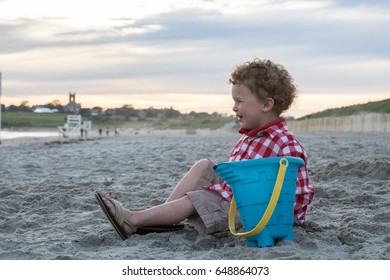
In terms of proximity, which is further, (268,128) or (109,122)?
(109,122)

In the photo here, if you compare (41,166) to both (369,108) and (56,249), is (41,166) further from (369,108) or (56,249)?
(369,108)

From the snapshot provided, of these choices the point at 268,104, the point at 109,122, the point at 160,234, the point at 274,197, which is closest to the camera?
the point at 274,197

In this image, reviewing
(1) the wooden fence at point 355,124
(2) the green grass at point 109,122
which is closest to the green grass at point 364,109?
(1) the wooden fence at point 355,124

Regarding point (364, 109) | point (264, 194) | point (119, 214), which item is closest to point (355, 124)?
point (364, 109)

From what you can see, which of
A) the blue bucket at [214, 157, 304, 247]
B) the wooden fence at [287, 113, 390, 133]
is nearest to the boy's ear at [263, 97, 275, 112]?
the blue bucket at [214, 157, 304, 247]

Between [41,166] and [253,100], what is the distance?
622cm

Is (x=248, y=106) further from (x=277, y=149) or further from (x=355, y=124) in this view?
(x=355, y=124)

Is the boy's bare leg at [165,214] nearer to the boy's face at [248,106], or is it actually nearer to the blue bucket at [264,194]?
the blue bucket at [264,194]

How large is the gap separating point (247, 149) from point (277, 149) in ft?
0.70

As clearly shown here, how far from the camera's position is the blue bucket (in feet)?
10.6

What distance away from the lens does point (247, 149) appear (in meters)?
3.79

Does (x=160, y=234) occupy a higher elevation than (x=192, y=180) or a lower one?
lower

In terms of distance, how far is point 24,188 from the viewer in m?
6.07

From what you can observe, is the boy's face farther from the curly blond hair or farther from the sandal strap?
the sandal strap
